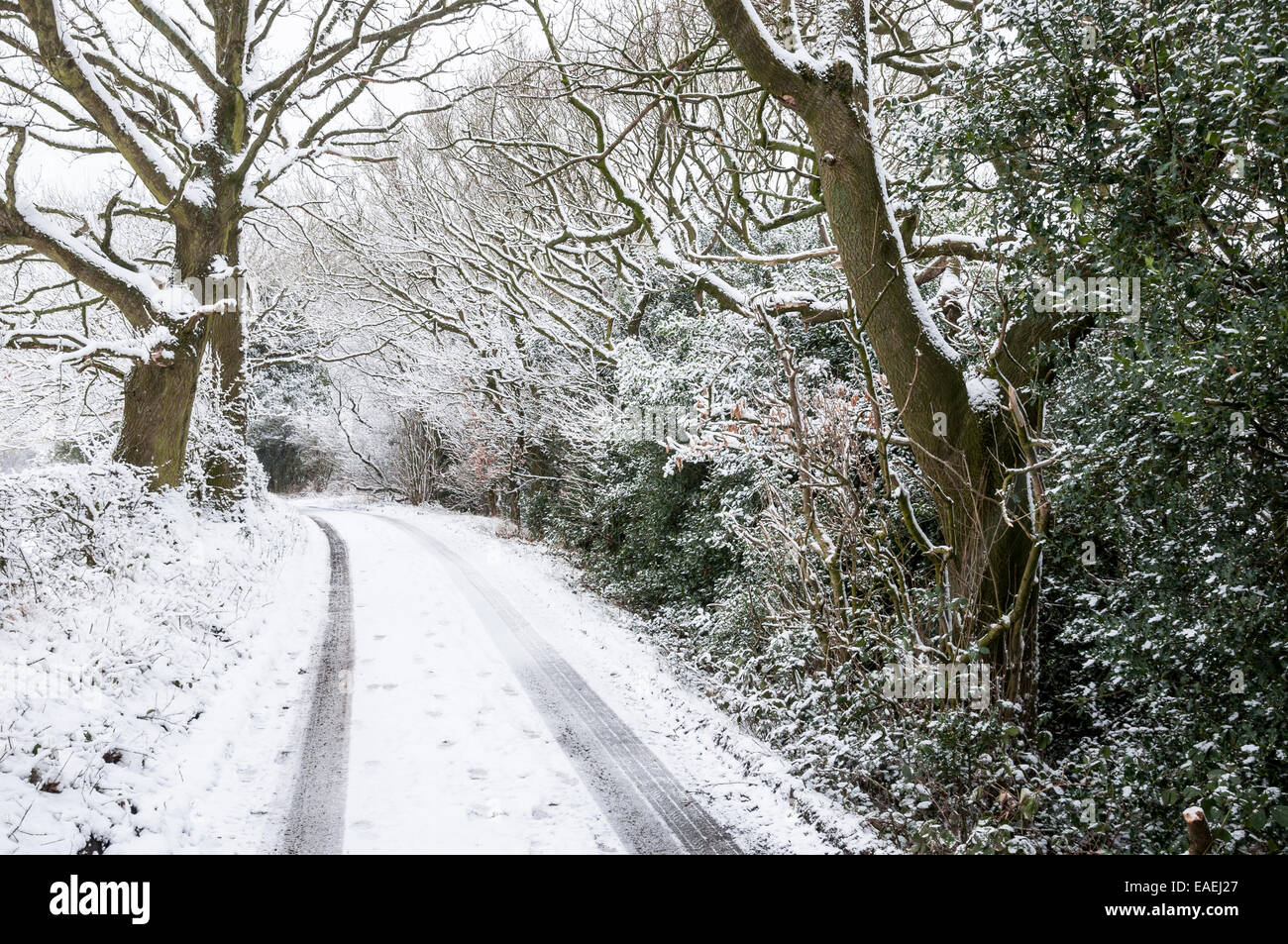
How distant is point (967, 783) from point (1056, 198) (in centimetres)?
372

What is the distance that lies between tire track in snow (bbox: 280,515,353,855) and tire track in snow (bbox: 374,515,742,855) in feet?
5.45

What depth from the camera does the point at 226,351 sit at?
1263 cm

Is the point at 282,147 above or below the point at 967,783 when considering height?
above

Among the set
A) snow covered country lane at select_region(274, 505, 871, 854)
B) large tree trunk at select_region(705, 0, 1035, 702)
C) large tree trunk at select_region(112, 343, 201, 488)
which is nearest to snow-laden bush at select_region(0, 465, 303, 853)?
large tree trunk at select_region(112, 343, 201, 488)

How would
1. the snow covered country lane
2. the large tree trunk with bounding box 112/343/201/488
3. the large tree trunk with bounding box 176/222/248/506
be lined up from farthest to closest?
the large tree trunk with bounding box 176/222/248/506 < the large tree trunk with bounding box 112/343/201/488 < the snow covered country lane

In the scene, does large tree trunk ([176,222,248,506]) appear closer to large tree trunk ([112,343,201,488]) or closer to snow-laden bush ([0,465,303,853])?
large tree trunk ([112,343,201,488])

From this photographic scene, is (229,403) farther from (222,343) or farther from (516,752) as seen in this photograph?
(516,752)

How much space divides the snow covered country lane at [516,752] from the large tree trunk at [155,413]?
290cm

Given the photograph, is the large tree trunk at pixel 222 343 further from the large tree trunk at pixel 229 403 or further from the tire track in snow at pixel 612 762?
the tire track in snow at pixel 612 762

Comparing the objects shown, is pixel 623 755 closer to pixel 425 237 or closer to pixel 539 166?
pixel 539 166

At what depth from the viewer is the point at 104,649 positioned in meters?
5.82

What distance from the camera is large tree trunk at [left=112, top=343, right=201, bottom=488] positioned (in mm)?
9127

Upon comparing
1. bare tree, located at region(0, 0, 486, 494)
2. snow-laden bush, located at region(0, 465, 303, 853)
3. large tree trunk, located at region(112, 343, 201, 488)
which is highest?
bare tree, located at region(0, 0, 486, 494)
